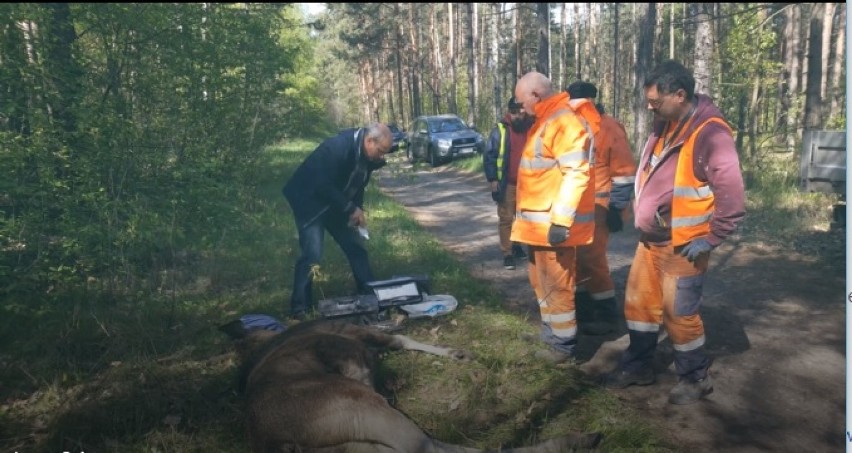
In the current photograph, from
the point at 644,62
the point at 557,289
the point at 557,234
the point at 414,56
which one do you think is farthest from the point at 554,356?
the point at 414,56

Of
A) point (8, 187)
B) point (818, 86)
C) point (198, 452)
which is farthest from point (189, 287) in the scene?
point (818, 86)

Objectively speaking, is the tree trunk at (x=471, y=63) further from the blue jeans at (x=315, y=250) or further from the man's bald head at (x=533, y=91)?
the man's bald head at (x=533, y=91)

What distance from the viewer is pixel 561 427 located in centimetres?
363

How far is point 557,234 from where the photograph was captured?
13.9 ft

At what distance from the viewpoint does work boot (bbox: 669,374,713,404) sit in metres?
3.85

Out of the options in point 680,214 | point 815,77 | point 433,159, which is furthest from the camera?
point 433,159

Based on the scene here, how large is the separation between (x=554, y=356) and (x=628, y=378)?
58 centimetres

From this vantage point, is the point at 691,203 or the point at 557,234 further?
the point at 557,234

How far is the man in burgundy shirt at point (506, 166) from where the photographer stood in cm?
757

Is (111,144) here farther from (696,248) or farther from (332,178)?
(696,248)

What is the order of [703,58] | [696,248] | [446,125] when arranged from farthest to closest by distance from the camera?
[446,125]
[703,58]
[696,248]

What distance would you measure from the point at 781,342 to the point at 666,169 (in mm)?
2060

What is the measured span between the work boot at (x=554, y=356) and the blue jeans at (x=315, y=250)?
2197 mm

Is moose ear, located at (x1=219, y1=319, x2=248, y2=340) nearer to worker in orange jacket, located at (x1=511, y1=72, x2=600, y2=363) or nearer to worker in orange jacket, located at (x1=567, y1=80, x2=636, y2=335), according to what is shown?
worker in orange jacket, located at (x1=511, y1=72, x2=600, y2=363)
